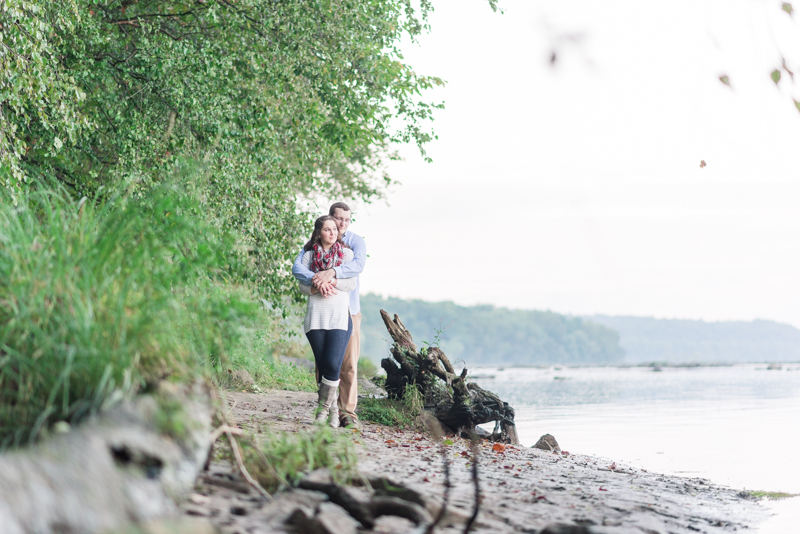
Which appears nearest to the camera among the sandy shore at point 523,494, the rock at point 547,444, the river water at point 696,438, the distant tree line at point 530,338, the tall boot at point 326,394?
the sandy shore at point 523,494

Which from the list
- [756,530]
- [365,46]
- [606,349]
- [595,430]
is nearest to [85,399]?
[756,530]

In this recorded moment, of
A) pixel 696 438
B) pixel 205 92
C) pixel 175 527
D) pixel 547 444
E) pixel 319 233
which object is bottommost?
pixel 696 438

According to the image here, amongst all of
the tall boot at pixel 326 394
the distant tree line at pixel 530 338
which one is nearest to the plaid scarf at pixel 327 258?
the tall boot at pixel 326 394

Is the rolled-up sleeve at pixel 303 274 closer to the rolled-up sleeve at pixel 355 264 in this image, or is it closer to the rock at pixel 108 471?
the rolled-up sleeve at pixel 355 264

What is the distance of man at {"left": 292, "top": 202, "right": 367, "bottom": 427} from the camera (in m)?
6.20

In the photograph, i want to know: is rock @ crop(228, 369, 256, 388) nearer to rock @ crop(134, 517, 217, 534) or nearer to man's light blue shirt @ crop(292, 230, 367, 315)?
man's light blue shirt @ crop(292, 230, 367, 315)

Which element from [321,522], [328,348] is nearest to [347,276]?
[328,348]

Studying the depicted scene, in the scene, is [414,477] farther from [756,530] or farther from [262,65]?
[262,65]

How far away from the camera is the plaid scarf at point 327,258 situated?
6.30m

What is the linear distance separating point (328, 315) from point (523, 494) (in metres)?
2.47

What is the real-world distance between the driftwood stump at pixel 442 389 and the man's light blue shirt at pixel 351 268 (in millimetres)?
2430

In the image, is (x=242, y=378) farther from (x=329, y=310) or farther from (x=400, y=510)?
(x=400, y=510)

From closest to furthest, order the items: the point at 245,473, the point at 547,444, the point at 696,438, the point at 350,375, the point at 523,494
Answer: the point at 245,473 → the point at 523,494 → the point at 350,375 → the point at 547,444 → the point at 696,438

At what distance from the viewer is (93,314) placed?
3113 millimetres
